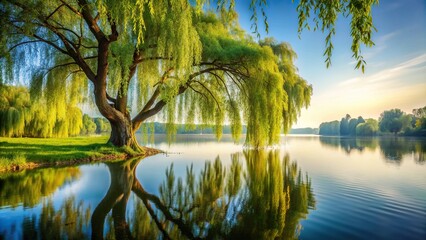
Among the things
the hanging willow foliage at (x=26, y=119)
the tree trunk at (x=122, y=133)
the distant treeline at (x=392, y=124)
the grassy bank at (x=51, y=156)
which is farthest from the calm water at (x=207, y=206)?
the distant treeline at (x=392, y=124)

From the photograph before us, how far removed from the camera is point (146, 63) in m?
11.6

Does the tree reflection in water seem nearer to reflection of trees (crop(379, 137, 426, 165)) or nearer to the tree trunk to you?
the tree trunk

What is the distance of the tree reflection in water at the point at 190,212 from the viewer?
3641 millimetres

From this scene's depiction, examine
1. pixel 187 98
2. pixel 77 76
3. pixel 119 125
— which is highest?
pixel 77 76

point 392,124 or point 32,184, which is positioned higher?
point 392,124

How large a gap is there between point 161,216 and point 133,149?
34.6 ft

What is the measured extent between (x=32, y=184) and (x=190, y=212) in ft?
15.4

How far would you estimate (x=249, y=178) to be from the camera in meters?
8.12

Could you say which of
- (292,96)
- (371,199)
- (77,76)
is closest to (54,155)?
(77,76)

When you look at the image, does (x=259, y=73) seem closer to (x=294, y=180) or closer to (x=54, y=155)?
(x=294, y=180)

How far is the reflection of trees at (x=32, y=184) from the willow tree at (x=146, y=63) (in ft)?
12.8

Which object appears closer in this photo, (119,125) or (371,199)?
(371,199)

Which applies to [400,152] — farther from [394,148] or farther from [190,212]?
[190,212]

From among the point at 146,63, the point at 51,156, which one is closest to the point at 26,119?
the point at 51,156
